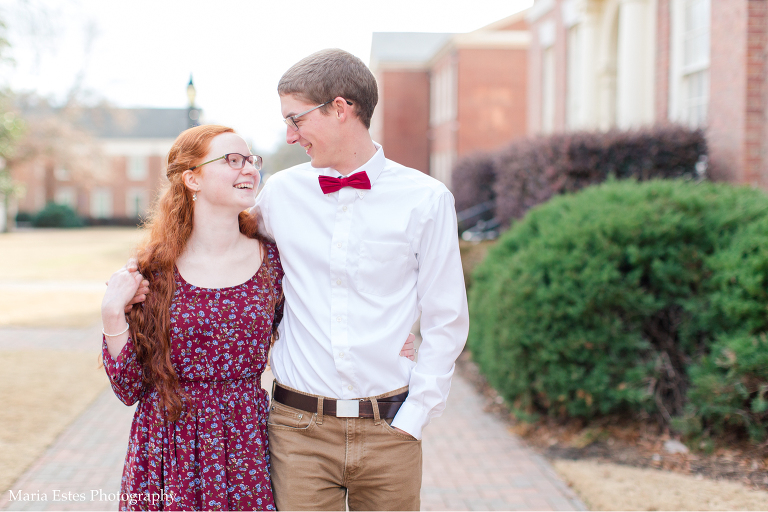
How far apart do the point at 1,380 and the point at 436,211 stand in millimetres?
6491

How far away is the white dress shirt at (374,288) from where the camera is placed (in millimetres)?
2334

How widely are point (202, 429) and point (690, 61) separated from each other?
9.03 metres

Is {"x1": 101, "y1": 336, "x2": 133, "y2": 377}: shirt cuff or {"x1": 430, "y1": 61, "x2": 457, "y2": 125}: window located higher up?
{"x1": 430, "y1": 61, "x2": 457, "y2": 125}: window

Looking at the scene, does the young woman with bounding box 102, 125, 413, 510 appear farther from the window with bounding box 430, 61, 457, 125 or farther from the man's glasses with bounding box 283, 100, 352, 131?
the window with bounding box 430, 61, 457, 125

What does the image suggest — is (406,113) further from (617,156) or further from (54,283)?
(617,156)

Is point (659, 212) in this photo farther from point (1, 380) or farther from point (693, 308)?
point (1, 380)

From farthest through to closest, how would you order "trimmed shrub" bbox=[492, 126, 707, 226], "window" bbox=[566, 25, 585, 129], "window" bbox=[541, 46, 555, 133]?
1. "window" bbox=[541, 46, 555, 133]
2. "window" bbox=[566, 25, 585, 129]
3. "trimmed shrub" bbox=[492, 126, 707, 226]

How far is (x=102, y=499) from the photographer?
14.0ft

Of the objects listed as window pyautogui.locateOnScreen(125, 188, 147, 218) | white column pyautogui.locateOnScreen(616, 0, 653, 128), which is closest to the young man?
white column pyautogui.locateOnScreen(616, 0, 653, 128)

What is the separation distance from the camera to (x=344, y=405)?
2.33m

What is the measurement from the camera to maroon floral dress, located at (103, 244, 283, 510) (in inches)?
92.9

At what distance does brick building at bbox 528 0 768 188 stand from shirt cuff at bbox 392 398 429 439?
674cm

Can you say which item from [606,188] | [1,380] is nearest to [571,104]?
[606,188]

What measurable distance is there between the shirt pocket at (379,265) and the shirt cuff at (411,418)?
40 cm
